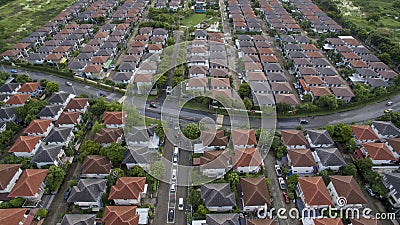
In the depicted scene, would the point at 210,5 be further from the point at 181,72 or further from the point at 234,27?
the point at 181,72

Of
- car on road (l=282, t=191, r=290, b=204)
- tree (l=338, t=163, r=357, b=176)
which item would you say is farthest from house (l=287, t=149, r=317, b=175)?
car on road (l=282, t=191, r=290, b=204)

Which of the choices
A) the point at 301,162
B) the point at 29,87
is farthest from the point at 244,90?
the point at 29,87

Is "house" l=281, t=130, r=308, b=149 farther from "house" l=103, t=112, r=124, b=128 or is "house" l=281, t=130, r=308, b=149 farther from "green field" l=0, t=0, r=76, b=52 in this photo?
"green field" l=0, t=0, r=76, b=52

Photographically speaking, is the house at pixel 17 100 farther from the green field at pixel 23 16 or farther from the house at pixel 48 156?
the green field at pixel 23 16

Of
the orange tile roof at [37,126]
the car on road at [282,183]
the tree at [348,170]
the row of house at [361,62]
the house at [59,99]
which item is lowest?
the car on road at [282,183]

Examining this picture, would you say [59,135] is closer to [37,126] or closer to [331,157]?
[37,126]

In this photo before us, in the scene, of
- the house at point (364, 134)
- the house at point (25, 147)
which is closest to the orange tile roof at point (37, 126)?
the house at point (25, 147)
